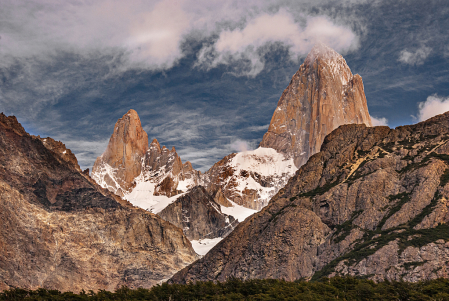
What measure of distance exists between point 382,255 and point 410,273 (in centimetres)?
836

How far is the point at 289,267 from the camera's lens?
130750mm

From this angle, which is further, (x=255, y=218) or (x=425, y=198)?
(x=255, y=218)

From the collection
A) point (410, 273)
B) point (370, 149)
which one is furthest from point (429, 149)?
point (410, 273)

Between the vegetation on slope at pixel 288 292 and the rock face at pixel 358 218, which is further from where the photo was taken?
the rock face at pixel 358 218

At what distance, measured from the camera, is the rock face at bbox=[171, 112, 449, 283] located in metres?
112

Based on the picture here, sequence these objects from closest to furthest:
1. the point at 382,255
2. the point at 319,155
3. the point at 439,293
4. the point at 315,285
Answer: the point at 439,293, the point at 315,285, the point at 382,255, the point at 319,155

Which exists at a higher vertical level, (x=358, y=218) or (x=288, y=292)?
(x=358, y=218)

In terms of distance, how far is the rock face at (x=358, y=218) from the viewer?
11158 cm

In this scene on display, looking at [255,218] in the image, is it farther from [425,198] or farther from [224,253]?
[425,198]

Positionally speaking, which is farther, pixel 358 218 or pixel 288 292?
pixel 358 218

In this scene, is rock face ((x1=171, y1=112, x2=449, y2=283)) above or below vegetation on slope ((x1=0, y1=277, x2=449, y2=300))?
above

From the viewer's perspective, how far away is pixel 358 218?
437ft

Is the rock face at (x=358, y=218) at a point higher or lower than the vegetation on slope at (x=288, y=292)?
higher

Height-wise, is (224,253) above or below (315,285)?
above
